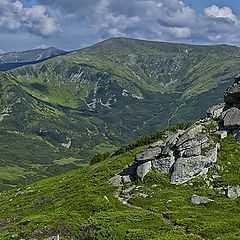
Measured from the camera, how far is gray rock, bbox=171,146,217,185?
6644 cm

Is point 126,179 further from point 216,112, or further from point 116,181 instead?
point 216,112

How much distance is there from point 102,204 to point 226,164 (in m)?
20.3

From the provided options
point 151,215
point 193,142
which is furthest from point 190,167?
point 151,215

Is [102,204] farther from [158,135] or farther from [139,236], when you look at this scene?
[158,135]

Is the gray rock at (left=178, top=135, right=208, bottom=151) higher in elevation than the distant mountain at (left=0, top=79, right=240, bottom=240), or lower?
higher

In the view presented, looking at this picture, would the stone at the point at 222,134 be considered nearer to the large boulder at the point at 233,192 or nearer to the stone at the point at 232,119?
the stone at the point at 232,119

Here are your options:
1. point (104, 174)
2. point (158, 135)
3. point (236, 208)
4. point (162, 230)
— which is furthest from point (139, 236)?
point (158, 135)

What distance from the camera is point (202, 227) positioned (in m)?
46.4

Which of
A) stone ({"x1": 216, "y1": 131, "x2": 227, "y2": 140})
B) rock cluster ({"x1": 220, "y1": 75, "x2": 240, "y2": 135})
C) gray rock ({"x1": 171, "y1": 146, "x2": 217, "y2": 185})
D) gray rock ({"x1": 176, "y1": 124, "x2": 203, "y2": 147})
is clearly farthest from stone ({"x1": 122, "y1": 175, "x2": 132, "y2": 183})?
rock cluster ({"x1": 220, "y1": 75, "x2": 240, "y2": 135})

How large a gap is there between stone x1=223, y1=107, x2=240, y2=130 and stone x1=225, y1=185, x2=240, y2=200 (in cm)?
1930

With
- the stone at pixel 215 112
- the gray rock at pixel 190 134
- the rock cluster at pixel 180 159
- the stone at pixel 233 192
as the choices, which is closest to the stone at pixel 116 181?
the rock cluster at pixel 180 159

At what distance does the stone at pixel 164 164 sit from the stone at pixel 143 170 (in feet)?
3.24

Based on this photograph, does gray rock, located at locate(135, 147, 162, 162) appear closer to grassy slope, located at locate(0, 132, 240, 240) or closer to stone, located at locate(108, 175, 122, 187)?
stone, located at locate(108, 175, 122, 187)

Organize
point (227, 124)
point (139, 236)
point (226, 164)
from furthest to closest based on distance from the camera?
point (227, 124), point (226, 164), point (139, 236)
